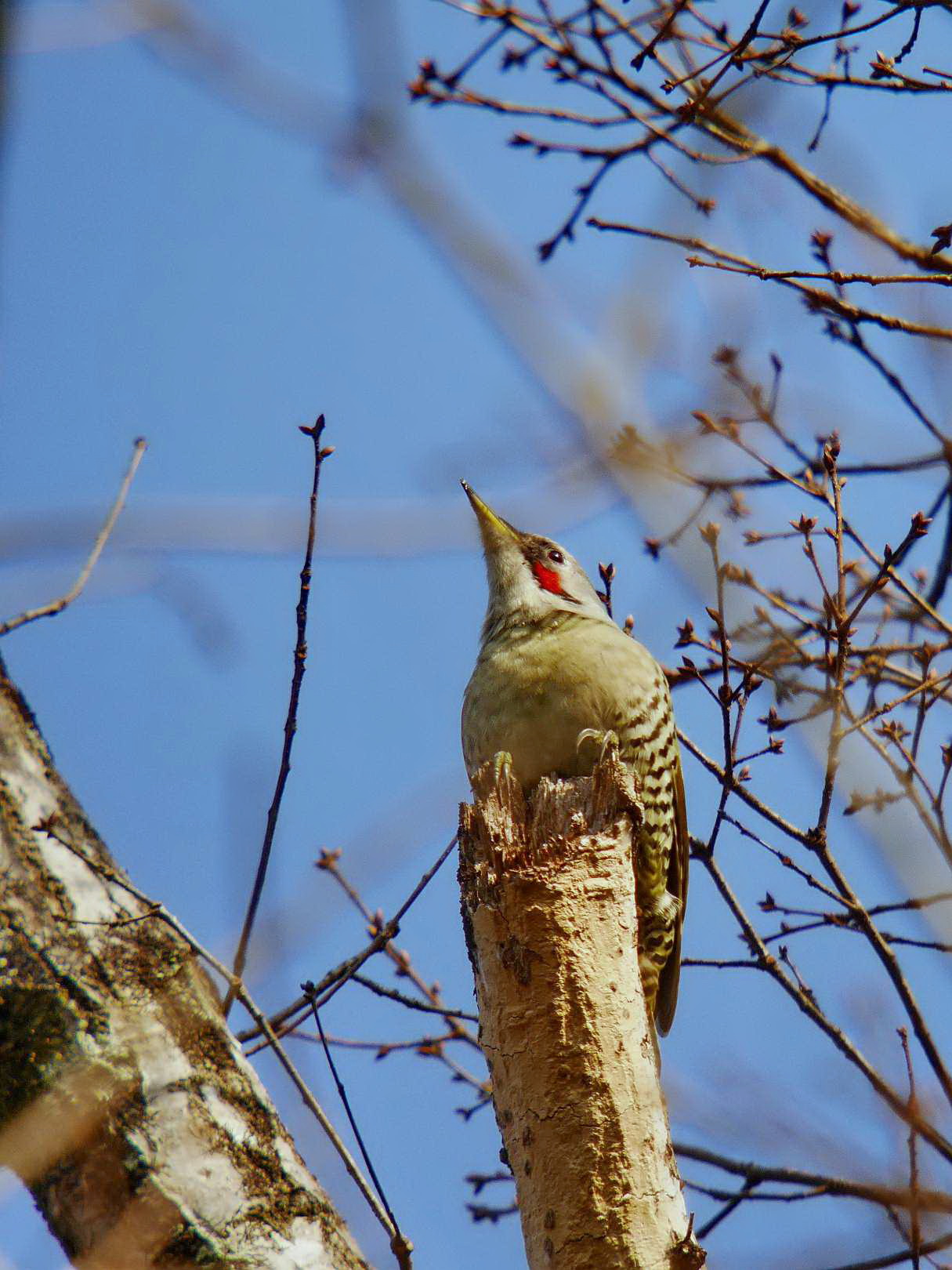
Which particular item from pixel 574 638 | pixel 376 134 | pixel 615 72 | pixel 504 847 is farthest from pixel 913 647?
pixel 376 134

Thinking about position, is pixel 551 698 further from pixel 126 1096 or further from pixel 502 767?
pixel 126 1096

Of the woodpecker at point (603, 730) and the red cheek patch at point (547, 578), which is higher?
the red cheek patch at point (547, 578)

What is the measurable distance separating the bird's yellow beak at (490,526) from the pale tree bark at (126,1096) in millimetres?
2986

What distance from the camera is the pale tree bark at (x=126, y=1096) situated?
3.48m

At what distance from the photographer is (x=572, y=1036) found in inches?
141

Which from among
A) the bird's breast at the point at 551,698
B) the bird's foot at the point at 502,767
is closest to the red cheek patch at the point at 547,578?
the bird's breast at the point at 551,698

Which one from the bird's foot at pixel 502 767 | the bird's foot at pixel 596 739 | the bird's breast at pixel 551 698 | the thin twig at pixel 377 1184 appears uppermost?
the bird's breast at pixel 551 698

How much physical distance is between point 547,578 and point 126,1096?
3.42m

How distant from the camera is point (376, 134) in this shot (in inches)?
126

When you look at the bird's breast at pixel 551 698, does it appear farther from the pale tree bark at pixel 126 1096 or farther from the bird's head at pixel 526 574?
the pale tree bark at pixel 126 1096

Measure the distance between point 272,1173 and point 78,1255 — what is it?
1.77ft

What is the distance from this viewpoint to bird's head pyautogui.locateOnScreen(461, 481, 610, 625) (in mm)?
6172

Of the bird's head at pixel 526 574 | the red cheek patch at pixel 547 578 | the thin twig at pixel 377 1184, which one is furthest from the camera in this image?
the red cheek patch at pixel 547 578

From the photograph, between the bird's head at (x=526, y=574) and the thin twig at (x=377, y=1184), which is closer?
the thin twig at (x=377, y=1184)
